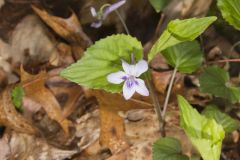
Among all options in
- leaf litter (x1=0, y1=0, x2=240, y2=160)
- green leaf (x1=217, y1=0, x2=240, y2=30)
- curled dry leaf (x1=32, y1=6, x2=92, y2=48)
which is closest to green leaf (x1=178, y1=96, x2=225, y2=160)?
green leaf (x1=217, y1=0, x2=240, y2=30)

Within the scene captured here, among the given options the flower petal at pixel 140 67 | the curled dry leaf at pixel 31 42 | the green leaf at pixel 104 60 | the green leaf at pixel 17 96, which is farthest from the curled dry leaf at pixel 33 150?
the flower petal at pixel 140 67

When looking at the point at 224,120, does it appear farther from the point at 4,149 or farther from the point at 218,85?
the point at 4,149

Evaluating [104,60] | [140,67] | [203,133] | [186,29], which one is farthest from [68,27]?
[203,133]

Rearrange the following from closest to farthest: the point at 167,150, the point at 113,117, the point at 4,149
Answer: the point at 167,150, the point at 4,149, the point at 113,117

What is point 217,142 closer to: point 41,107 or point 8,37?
point 41,107

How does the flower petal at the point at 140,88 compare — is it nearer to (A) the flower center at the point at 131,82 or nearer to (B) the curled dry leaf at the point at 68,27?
(A) the flower center at the point at 131,82
